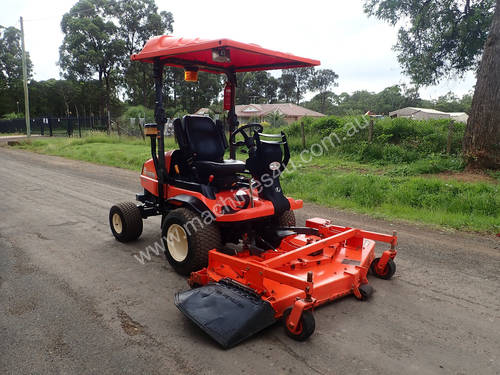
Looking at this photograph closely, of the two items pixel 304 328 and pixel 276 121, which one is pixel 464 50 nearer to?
pixel 304 328

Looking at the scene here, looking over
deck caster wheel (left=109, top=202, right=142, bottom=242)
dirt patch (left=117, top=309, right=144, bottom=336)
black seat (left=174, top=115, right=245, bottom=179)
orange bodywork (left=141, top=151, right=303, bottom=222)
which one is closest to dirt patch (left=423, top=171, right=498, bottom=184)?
orange bodywork (left=141, top=151, right=303, bottom=222)

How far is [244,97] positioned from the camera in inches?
2276

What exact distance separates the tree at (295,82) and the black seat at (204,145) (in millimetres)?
61608

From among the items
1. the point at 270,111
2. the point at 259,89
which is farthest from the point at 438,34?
the point at 259,89

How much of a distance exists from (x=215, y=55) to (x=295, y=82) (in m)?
65.0

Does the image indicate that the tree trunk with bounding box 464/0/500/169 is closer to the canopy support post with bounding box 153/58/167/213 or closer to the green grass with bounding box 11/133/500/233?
the green grass with bounding box 11/133/500/233

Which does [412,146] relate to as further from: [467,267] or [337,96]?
[337,96]

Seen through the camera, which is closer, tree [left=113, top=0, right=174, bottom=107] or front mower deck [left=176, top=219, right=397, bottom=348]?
front mower deck [left=176, top=219, right=397, bottom=348]

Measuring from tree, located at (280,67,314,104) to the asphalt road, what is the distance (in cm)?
6176

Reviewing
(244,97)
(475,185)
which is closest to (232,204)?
(475,185)

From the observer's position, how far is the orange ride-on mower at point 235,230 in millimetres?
2999

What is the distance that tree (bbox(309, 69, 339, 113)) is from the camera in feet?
225

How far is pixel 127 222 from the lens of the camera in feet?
16.7

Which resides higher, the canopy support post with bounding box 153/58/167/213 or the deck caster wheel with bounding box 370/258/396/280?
the canopy support post with bounding box 153/58/167/213
